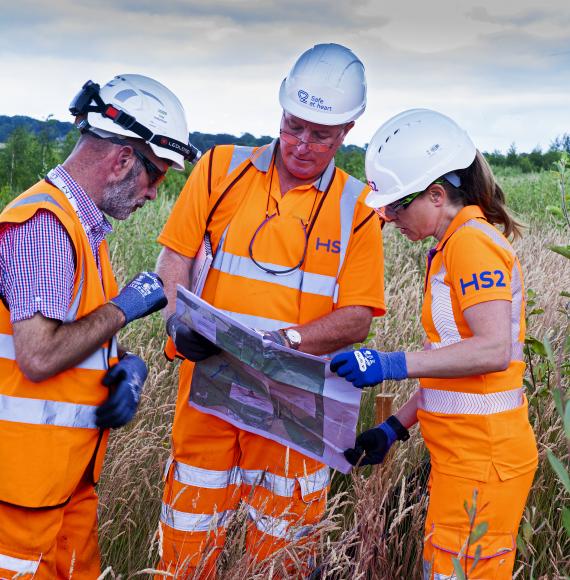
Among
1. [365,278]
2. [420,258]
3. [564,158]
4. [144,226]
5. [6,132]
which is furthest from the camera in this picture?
[6,132]

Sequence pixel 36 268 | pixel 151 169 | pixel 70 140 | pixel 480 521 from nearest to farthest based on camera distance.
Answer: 1. pixel 36 268
2. pixel 480 521
3. pixel 151 169
4. pixel 70 140

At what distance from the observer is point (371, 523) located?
2.55 m

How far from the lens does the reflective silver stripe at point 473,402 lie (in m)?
2.54

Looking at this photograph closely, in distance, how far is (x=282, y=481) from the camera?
319 centimetres

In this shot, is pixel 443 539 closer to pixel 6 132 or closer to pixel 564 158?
pixel 564 158

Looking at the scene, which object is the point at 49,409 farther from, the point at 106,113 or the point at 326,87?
the point at 326,87

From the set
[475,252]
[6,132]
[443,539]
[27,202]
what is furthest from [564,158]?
[6,132]

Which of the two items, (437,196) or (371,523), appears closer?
(371,523)

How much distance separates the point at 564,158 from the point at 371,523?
8.25 feet

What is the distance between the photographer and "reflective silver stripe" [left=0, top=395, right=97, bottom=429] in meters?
2.33

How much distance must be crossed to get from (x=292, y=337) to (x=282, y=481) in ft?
2.14

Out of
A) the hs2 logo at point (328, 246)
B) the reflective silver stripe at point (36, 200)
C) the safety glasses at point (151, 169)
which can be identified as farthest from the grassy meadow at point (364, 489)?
the safety glasses at point (151, 169)

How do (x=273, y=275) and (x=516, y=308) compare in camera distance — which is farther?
(x=273, y=275)

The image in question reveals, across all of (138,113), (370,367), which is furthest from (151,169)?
(370,367)
